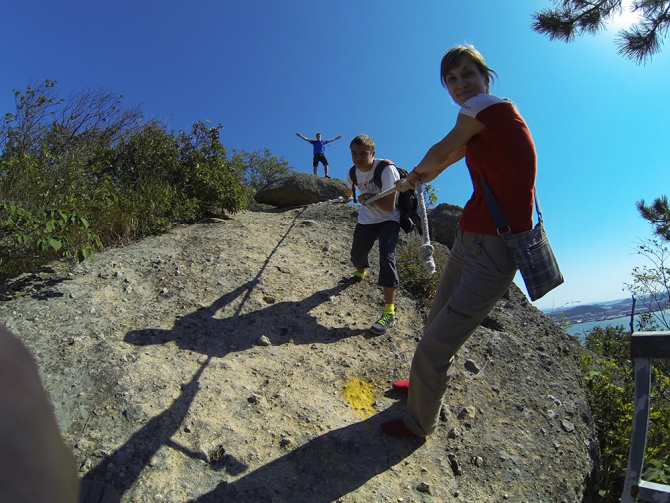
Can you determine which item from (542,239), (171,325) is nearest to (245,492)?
(171,325)

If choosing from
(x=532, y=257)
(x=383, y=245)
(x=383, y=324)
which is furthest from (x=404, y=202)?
(x=532, y=257)

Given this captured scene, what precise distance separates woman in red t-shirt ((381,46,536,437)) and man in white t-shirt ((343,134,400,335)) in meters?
1.38

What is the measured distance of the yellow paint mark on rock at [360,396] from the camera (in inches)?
118

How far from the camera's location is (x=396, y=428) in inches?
107

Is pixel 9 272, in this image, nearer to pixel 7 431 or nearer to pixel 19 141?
pixel 19 141

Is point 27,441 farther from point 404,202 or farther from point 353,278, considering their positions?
point 353,278

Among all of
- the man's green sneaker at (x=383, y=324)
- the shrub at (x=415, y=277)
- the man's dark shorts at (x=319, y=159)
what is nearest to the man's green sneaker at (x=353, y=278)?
the shrub at (x=415, y=277)

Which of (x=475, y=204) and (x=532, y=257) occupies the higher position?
(x=475, y=204)

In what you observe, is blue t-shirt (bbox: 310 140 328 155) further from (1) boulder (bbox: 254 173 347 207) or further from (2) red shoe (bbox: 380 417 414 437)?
(2) red shoe (bbox: 380 417 414 437)

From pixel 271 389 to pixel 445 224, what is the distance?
4.51m

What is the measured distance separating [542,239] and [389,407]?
61.2 inches

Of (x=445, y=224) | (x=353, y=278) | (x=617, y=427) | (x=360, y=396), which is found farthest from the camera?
(x=445, y=224)

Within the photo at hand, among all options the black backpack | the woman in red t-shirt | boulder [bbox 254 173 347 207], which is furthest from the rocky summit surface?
boulder [bbox 254 173 347 207]

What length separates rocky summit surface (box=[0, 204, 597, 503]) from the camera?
233cm
